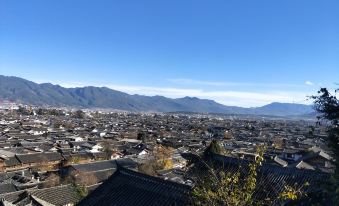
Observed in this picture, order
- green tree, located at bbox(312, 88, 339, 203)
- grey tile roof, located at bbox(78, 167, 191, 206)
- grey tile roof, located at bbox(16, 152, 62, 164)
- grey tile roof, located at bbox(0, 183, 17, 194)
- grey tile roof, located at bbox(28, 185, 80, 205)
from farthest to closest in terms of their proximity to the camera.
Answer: grey tile roof, located at bbox(16, 152, 62, 164) → grey tile roof, located at bbox(0, 183, 17, 194) → grey tile roof, located at bbox(28, 185, 80, 205) → grey tile roof, located at bbox(78, 167, 191, 206) → green tree, located at bbox(312, 88, 339, 203)

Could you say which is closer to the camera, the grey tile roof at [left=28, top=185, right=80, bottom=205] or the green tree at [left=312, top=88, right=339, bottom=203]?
the green tree at [left=312, top=88, right=339, bottom=203]

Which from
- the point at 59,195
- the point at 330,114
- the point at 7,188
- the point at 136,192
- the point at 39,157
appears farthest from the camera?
the point at 39,157

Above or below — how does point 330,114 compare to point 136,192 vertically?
above

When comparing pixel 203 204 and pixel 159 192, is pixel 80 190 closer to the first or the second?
pixel 159 192

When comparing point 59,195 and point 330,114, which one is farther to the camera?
point 59,195

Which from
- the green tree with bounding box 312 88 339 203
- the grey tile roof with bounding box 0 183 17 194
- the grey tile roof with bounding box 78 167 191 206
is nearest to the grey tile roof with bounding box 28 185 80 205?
the grey tile roof with bounding box 0 183 17 194

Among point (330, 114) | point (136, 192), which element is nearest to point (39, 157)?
point (136, 192)

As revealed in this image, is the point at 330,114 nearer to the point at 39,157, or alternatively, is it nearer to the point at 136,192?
the point at 136,192

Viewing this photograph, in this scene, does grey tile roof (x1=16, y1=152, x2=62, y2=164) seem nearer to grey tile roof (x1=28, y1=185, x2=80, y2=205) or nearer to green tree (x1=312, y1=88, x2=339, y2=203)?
grey tile roof (x1=28, y1=185, x2=80, y2=205)

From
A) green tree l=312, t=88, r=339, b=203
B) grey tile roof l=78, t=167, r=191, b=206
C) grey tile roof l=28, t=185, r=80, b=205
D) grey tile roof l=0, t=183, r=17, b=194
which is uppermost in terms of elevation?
green tree l=312, t=88, r=339, b=203

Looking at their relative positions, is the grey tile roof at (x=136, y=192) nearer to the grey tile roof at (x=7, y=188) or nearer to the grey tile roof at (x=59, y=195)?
the grey tile roof at (x=59, y=195)

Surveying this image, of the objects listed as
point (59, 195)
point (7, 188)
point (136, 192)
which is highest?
point (136, 192)

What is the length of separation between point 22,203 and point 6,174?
10.3 meters

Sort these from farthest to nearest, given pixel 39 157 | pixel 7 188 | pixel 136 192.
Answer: pixel 39 157 → pixel 7 188 → pixel 136 192
